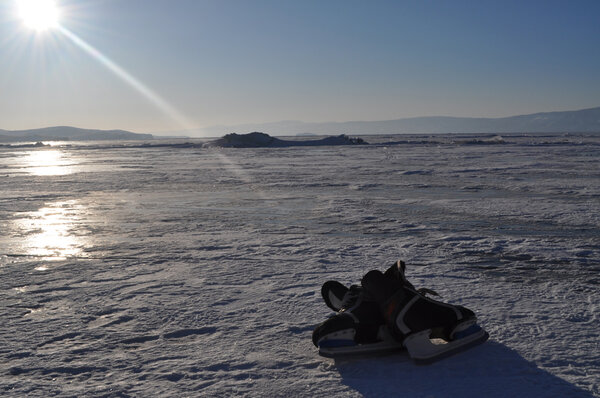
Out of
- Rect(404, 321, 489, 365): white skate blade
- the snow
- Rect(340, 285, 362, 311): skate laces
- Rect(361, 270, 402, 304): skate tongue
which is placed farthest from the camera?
Rect(340, 285, 362, 311): skate laces

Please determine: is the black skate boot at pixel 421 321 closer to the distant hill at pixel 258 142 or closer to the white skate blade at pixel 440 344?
the white skate blade at pixel 440 344

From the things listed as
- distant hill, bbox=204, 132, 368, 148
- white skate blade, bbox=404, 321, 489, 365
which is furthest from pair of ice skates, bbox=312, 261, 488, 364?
distant hill, bbox=204, 132, 368, 148

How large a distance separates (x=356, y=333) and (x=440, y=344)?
17.5 inches

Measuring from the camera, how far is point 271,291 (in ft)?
11.2

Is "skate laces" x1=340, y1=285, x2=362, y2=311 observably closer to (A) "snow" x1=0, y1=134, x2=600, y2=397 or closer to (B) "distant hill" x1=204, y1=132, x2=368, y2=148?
(A) "snow" x1=0, y1=134, x2=600, y2=397

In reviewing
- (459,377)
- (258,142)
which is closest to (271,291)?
(459,377)

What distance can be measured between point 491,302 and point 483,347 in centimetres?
75

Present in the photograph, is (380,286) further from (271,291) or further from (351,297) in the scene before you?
(271,291)

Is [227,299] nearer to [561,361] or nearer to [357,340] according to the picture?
[357,340]

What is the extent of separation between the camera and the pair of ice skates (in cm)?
230

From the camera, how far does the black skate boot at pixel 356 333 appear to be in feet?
7.69

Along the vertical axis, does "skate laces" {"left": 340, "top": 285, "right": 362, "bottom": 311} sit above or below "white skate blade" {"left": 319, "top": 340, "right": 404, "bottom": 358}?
above

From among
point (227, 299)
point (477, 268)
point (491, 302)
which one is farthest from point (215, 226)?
point (491, 302)

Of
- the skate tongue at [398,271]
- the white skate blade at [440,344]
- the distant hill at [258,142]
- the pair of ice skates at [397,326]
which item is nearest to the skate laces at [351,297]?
the pair of ice skates at [397,326]
